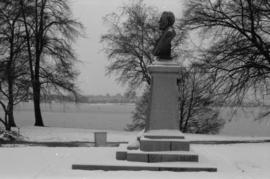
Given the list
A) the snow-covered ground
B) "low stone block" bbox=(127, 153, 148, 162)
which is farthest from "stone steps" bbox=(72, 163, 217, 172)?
the snow-covered ground

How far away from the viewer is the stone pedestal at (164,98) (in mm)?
11586

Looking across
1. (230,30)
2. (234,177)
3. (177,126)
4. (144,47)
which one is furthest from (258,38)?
(234,177)

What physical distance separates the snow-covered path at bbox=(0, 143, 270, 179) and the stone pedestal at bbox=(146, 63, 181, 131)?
53.9 inches

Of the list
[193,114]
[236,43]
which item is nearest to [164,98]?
[236,43]

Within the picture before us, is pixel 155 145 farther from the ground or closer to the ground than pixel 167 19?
closer to the ground

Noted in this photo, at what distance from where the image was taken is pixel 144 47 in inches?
1283

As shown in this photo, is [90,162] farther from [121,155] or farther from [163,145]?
[163,145]

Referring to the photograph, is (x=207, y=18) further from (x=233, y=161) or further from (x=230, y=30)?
(x=233, y=161)

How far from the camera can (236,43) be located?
22641mm

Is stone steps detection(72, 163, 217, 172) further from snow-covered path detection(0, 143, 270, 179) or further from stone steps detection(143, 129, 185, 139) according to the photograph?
stone steps detection(143, 129, 185, 139)

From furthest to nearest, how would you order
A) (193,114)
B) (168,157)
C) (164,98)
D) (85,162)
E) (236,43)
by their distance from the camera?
(193,114) → (236,43) → (164,98) → (168,157) → (85,162)

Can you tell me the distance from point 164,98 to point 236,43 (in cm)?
1209

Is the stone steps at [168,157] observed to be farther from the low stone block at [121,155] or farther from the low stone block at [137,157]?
the low stone block at [121,155]

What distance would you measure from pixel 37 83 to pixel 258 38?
14.5 metres
